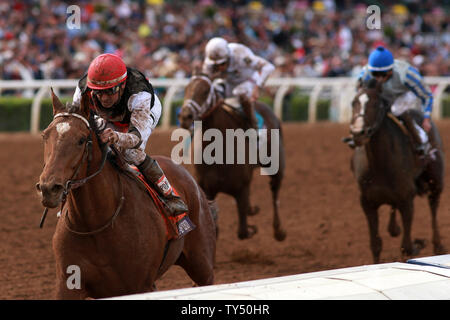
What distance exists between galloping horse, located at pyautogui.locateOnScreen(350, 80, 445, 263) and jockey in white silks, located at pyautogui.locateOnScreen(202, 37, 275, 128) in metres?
1.27

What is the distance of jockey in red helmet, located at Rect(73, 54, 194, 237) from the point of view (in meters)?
4.12

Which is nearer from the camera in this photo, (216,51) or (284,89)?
(216,51)

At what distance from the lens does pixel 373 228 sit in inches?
257

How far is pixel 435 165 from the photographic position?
23.7ft

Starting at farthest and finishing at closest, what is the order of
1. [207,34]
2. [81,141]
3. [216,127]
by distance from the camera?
[207,34] → [216,127] → [81,141]

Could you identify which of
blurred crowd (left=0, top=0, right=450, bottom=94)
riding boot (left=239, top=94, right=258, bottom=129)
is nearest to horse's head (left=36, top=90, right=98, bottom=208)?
riding boot (left=239, top=94, right=258, bottom=129)

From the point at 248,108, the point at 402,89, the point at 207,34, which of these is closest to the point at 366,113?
the point at 402,89

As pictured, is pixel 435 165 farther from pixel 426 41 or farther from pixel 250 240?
pixel 426 41

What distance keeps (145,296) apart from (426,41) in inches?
919

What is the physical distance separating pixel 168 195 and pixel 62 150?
3.02ft

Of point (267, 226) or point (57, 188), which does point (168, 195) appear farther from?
point (267, 226)

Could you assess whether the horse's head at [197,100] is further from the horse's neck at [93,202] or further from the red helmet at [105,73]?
the horse's neck at [93,202]

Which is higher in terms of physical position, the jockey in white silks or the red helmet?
the jockey in white silks

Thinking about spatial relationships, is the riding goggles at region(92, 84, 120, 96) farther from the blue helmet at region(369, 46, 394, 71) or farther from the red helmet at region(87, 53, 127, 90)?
the blue helmet at region(369, 46, 394, 71)
